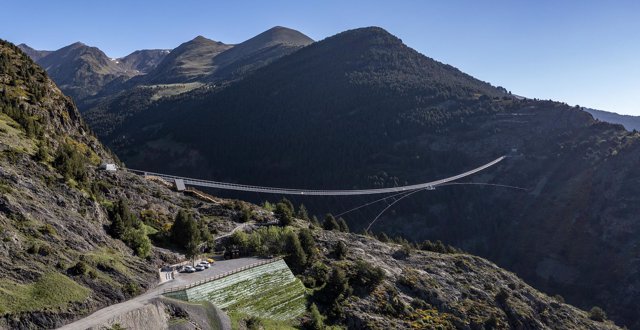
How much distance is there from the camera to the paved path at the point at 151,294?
108ft

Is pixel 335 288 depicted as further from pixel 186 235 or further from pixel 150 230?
pixel 150 230

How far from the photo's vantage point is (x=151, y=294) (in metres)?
39.9

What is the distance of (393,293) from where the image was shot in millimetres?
57656

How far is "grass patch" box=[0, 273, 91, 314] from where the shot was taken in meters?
30.7

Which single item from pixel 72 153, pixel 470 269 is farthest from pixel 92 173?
pixel 470 269

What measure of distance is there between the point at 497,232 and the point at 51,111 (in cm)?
12156

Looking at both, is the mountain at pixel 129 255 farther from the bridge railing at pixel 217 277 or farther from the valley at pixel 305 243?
the bridge railing at pixel 217 277

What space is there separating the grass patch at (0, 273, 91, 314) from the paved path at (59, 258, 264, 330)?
1813mm

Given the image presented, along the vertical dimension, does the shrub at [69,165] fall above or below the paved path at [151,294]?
above

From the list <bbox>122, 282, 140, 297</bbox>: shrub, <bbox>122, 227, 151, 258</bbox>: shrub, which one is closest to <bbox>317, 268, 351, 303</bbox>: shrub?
<bbox>122, 227, 151, 258</bbox>: shrub

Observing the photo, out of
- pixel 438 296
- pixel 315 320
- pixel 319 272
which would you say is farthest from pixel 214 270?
pixel 438 296

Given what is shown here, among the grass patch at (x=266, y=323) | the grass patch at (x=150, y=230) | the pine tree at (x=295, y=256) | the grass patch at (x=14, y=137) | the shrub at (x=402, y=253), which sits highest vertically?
the grass patch at (x=14, y=137)

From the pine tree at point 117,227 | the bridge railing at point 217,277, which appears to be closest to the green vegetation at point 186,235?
the bridge railing at point 217,277

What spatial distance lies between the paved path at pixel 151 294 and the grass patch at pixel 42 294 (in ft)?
5.95
